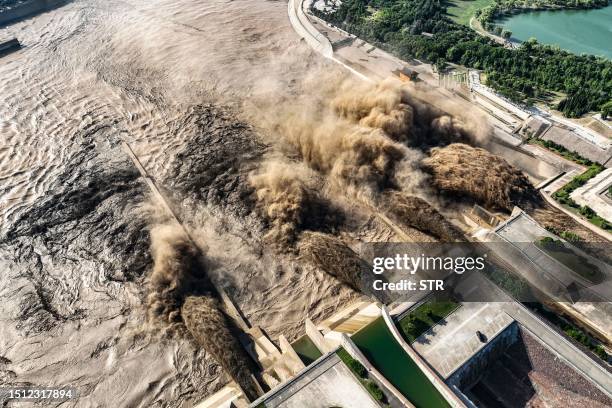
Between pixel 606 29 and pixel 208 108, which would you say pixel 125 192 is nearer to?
pixel 208 108

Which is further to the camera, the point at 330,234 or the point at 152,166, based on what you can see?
the point at 152,166

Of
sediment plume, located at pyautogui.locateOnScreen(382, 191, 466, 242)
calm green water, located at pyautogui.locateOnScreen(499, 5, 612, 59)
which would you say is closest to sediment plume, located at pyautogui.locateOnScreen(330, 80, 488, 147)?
sediment plume, located at pyautogui.locateOnScreen(382, 191, 466, 242)

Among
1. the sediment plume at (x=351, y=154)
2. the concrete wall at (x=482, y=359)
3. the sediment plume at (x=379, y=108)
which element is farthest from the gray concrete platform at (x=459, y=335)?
the sediment plume at (x=379, y=108)

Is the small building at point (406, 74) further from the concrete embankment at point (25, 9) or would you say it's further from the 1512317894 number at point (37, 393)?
the concrete embankment at point (25, 9)

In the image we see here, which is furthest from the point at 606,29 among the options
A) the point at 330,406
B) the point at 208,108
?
the point at 330,406

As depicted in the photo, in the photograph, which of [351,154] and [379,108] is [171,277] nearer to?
[351,154]

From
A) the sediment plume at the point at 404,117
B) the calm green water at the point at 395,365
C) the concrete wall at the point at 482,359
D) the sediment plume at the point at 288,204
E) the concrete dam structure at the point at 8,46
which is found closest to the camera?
the calm green water at the point at 395,365

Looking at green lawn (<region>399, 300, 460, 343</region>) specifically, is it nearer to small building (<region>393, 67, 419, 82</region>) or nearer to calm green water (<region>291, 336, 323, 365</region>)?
calm green water (<region>291, 336, 323, 365</region>)
